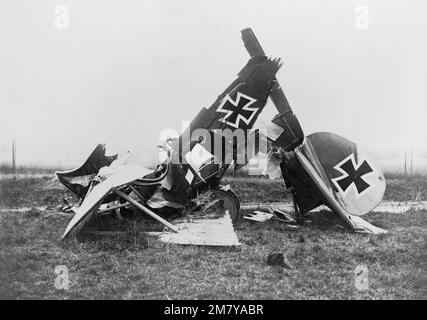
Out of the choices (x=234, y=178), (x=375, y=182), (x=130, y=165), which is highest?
(x=130, y=165)

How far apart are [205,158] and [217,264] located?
317cm

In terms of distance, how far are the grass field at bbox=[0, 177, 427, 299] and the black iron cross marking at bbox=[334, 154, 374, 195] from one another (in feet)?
2.85

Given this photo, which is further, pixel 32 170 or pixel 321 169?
pixel 32 170

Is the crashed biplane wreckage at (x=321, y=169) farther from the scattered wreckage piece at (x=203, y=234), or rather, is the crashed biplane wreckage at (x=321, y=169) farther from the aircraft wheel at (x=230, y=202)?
the scattered wreckage piece at (x=203, y=234)

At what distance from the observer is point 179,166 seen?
8469 millimetres

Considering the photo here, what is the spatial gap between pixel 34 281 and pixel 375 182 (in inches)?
246

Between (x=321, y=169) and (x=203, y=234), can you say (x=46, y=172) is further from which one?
(x=321, y=169)

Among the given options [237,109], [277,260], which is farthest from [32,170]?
[277,260]

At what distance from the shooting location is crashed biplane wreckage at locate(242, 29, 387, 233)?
8.33 meters

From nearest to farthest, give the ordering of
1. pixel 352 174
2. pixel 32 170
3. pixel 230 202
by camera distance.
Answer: pixel 352 174
pixel 230 202
pixel 32 170

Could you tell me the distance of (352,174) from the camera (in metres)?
8.42

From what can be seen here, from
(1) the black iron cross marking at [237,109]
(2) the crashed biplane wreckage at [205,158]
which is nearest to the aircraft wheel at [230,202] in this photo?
(2) the crashed biplane wreckage at [205,158]
